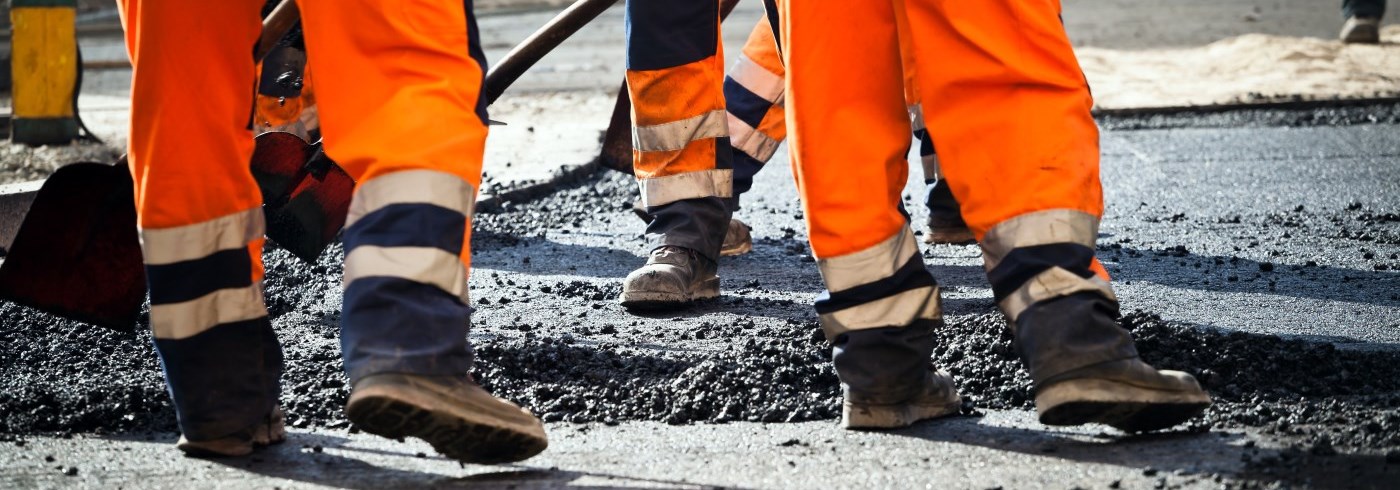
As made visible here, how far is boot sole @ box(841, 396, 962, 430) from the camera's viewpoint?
7.34ft

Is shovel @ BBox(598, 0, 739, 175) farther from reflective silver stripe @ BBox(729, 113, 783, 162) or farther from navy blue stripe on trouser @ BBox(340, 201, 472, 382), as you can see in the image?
navy blue stripe on trouser @ BBox(340, 201, 472, 382)

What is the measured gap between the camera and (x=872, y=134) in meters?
2.23

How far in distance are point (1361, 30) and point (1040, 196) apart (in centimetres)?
733

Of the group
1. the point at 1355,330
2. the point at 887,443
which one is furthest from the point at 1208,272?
the point at 887,443

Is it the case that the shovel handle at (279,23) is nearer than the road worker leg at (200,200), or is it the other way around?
the road worker leg at (200,200)

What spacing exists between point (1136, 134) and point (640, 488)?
14.2 feet

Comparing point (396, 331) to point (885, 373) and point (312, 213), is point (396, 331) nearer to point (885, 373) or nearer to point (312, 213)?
point (885, 373)

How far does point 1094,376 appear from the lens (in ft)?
6.58

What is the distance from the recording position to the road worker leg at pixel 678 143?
3246 millimetres

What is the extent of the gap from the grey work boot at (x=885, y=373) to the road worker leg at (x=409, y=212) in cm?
54

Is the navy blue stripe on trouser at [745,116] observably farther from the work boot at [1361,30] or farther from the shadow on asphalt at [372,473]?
the work boot at [1361,30]

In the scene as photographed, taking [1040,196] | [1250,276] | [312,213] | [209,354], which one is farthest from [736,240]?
[209,354]

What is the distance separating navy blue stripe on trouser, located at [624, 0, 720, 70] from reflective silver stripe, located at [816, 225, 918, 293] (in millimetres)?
1145

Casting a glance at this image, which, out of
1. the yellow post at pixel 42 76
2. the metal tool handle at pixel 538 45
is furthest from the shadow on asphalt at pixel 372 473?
the yellow post at pixel 42 76
